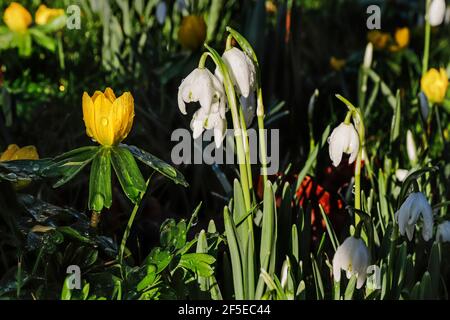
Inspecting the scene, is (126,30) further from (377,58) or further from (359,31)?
(359,31)

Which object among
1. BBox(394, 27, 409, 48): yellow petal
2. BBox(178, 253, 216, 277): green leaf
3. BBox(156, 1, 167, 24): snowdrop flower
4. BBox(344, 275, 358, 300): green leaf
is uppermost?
BBox(156, 1, 167, 24): snowdrop flower

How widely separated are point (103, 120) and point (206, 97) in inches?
7.7

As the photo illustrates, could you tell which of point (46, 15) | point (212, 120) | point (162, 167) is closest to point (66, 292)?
point (162, 167)

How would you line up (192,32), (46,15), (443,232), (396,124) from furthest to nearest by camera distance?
(46,15) → (192,32) → (396,124) → (443,232)

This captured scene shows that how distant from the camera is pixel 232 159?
1930 mm

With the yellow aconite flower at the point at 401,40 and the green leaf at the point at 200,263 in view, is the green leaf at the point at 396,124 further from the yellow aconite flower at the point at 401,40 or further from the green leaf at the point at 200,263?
the yellow aconite flower at the point at 401,40

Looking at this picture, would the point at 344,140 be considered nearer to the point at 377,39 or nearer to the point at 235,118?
the point at 235,118

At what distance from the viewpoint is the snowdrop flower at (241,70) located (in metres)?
1.33

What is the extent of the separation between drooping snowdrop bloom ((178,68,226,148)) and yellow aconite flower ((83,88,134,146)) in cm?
10

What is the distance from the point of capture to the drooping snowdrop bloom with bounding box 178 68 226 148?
4.34ft

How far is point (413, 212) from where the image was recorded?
140 centimetres

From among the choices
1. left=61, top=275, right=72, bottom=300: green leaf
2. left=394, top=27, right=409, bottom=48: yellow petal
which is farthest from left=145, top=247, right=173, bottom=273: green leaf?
left=394, top=27, right=409, bottom=48: yellow petal

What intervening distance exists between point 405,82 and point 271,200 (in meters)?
1.85

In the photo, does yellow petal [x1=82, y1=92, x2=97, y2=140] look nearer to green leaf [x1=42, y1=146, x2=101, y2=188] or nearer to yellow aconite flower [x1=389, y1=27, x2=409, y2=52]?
green leaf [x1=42, y1=146, x2=101, y2=188]
